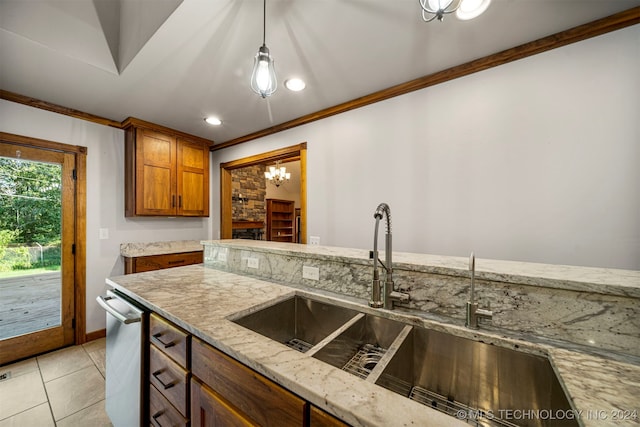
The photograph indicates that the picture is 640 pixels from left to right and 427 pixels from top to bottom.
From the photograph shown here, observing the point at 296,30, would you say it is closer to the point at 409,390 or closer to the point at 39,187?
the point at 409,390

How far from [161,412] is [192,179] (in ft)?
9.32

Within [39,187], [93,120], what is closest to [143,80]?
[93,120]

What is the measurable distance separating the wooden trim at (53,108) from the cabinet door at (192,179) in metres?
0.76

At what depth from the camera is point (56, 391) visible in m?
1.92

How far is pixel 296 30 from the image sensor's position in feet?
4.97

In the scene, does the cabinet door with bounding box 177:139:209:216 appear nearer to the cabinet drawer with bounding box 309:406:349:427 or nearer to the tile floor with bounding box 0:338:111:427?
the tile floor with bounding box 0:338:111:427

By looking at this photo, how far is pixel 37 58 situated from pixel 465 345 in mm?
3121

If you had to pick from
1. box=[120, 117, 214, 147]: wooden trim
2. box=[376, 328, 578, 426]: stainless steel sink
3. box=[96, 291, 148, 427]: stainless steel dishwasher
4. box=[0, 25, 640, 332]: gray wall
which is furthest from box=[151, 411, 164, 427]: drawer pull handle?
box=[120, 117, 214, 147]: wooden trim

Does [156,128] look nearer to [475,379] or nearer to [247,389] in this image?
[247,389]

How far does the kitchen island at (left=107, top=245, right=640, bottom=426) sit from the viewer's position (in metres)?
0.53

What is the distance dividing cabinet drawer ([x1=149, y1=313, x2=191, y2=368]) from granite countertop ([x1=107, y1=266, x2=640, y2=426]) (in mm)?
52

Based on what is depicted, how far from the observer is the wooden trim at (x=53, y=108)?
2.25 metres

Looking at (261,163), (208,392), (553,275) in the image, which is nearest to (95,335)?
(261,163)

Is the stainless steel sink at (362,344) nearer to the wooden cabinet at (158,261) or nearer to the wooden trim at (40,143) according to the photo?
the wooden cabinet at (158,261)
